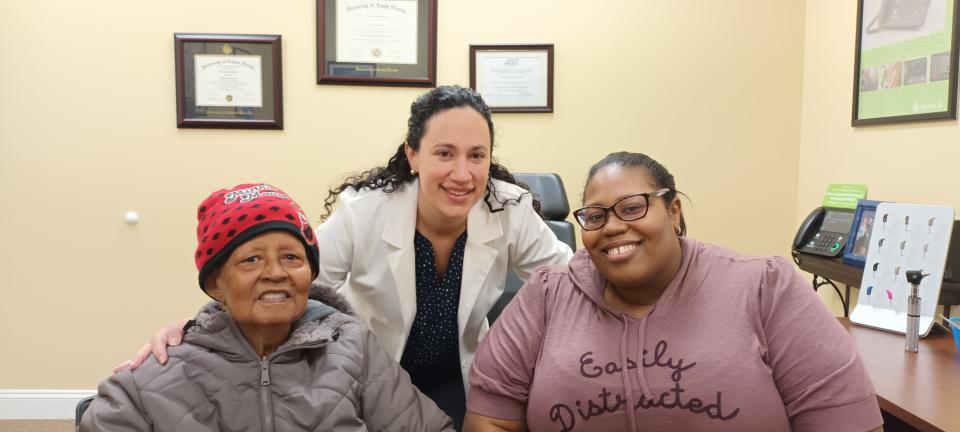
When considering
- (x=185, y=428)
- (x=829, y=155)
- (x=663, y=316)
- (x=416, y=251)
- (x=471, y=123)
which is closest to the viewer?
(x=185, y=428)

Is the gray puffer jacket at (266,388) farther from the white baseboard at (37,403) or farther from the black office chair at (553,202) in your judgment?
the white baseboard at (37,403)

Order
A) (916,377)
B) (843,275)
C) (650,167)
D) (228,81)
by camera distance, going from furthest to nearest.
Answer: (228,81), (843,275), (916,377), (650,167)

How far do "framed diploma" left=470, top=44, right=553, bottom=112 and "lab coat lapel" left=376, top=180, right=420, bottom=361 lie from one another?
3.64 ft

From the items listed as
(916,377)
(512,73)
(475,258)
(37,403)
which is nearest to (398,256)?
(475,258)

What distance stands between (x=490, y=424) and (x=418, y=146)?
2.21ft

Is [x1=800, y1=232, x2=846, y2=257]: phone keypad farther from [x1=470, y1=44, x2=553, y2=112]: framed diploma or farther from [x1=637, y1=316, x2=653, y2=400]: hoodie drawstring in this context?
[x1=637, y1=316, x2=653, y2=400]: hoodie drawstring

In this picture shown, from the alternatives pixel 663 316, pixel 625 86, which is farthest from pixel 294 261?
pixel 625 86

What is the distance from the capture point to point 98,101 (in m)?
2.56

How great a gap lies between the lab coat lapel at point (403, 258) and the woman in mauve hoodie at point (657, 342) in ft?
1.21

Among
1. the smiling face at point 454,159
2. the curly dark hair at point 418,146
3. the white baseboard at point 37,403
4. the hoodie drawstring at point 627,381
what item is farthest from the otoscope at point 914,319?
the white baseboard at point 37,403

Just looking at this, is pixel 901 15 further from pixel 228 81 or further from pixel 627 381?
pixel 228 81

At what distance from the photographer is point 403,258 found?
5.13 ft

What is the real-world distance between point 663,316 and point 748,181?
68.1 inches

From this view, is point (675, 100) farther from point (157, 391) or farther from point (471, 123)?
point (157, 391)
